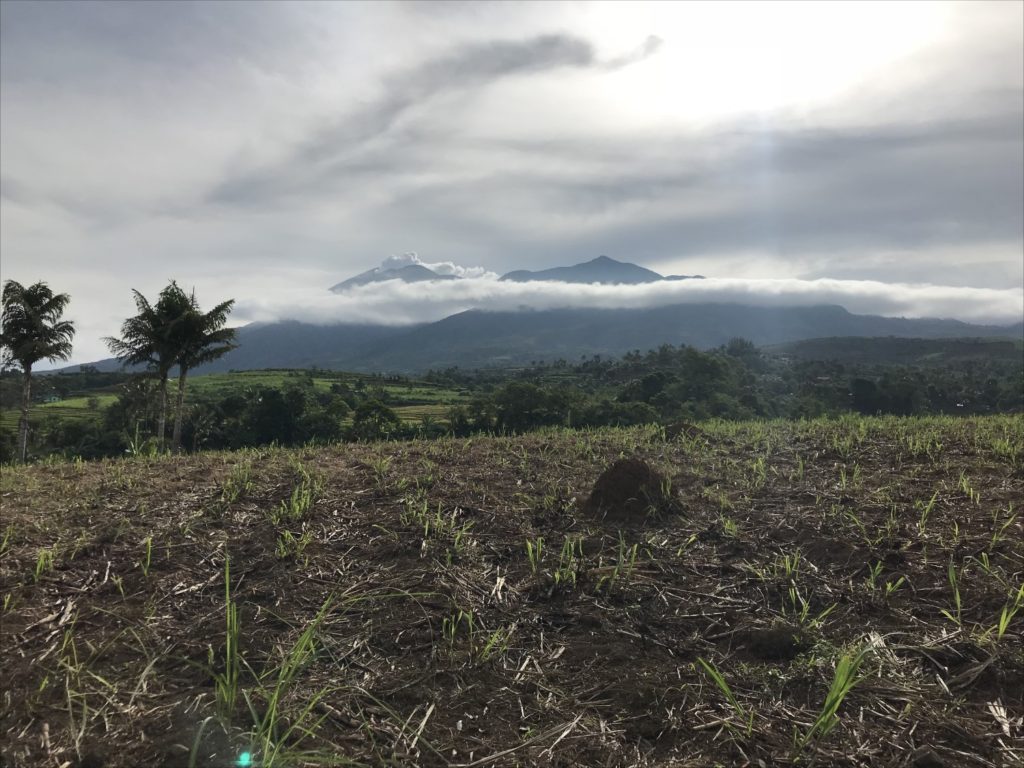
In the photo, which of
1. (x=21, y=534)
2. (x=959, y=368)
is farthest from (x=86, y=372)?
(x=959, y=368)

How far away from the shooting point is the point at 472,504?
214 inches

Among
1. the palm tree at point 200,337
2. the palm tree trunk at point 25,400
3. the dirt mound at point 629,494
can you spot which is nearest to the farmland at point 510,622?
the dirt mound at point 629,494

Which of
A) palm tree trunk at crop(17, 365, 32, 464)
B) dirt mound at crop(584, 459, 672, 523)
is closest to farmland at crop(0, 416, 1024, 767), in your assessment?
dirt mound at crop(584, 459, 672, 523)

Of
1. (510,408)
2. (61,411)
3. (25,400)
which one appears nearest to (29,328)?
(25,400)

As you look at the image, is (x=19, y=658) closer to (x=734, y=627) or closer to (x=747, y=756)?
(x=747, y=756)

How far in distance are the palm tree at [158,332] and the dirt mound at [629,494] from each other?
31.9 metres

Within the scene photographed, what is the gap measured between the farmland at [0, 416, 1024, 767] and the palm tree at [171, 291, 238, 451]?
2849 centimetres

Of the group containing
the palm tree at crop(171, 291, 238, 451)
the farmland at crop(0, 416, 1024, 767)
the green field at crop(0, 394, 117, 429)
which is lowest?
the green field at crop(0, 394, 117, 429)

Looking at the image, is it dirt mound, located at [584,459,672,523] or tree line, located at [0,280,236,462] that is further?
tree line, located at [0,280,236,462]

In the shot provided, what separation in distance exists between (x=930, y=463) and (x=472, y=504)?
553 cm

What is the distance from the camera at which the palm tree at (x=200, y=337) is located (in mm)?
31328

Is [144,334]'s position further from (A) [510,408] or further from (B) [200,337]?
(A) [510,408]

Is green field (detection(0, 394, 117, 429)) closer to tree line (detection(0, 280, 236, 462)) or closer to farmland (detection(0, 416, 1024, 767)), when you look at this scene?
tree line (detection(0, 280, 236, 462))

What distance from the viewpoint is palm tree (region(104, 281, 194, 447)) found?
Result: 30547 mm
